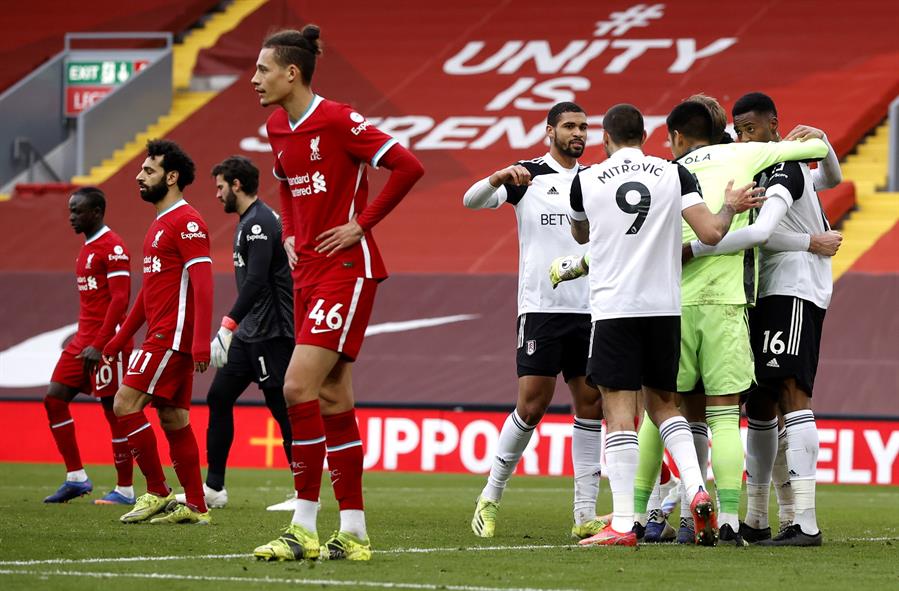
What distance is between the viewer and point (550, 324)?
28.4 ft

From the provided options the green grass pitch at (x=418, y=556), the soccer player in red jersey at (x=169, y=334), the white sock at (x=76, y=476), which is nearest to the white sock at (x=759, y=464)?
the green grass pitch at (x=418, y=556)

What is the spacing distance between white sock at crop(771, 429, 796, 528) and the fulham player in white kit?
92cm

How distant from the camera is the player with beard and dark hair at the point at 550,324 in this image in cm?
863

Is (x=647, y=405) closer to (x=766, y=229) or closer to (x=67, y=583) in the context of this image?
(x=766, y=229)

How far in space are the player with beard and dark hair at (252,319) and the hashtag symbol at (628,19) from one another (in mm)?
15833

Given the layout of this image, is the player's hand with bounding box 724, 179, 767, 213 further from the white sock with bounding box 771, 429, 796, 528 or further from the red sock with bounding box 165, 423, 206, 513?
the red sock with bounding box 165, 423, 206, 513

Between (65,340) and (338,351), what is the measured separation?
1478cm

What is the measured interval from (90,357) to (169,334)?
1.79m

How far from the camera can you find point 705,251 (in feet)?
26.0

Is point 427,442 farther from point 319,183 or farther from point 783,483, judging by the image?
point 319,183

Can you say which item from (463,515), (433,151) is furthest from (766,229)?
(433,151)

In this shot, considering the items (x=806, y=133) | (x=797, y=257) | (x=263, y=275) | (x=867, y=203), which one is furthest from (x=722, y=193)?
(x=867, y=203)

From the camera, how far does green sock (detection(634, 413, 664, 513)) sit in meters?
8.23

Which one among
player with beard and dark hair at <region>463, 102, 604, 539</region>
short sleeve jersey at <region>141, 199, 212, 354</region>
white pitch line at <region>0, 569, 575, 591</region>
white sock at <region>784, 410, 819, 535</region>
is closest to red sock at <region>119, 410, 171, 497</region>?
short sleeve jersey at <region>141, 199, 212, 354</region>
